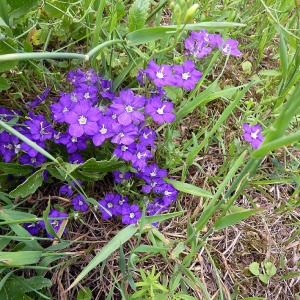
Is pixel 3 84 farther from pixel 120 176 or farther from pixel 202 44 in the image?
pixel 202 44

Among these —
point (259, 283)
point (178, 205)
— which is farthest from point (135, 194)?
point (259, 283)

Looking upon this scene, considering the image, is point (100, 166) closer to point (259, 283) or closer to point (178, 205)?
point (178, 205)

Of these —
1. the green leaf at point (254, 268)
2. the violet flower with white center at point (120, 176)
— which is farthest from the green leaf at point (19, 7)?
the green leaf at point (254, 268)

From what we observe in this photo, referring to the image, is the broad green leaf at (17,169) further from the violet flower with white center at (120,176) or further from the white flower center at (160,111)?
the white flower center at (160,111)

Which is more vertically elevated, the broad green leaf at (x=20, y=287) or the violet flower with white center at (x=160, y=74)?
the violet flower with white center at (x=160, y=74)

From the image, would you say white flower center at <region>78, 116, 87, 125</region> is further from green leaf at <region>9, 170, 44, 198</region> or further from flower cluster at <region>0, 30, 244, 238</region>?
green leaf at <region>9, 170, 44, 198</region>
